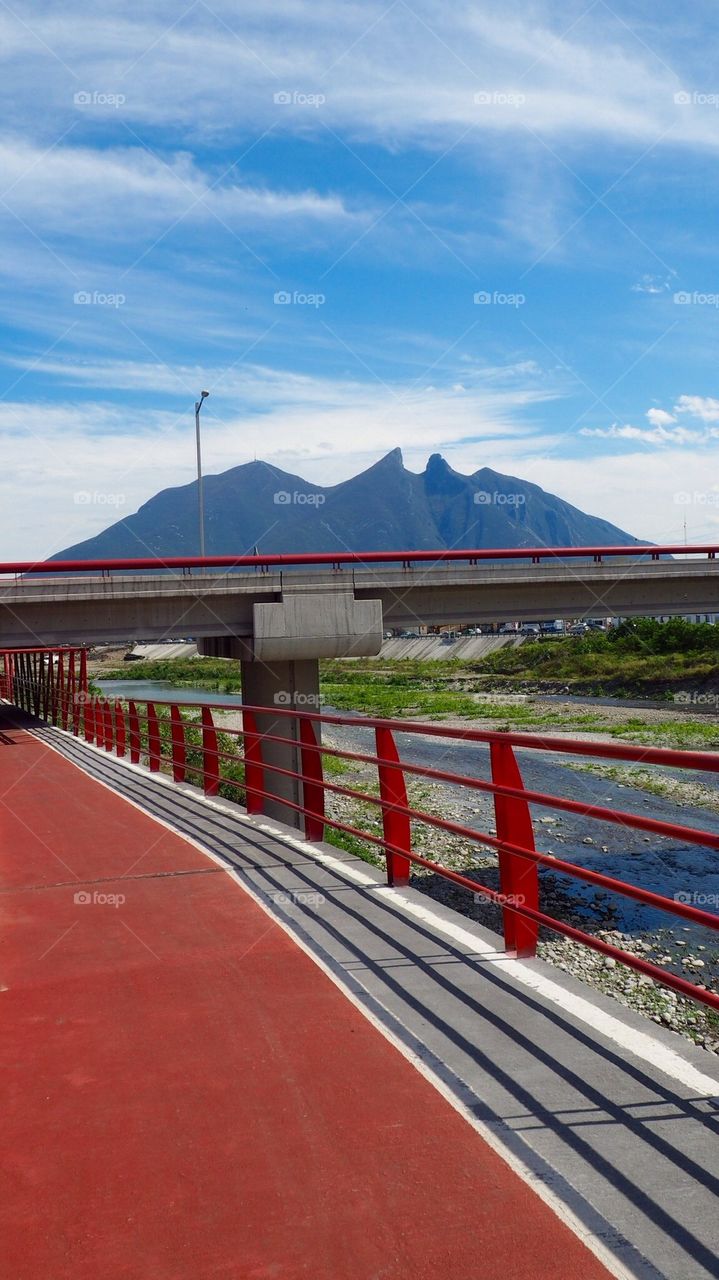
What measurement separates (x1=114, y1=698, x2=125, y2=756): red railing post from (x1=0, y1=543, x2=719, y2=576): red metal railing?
108 inches

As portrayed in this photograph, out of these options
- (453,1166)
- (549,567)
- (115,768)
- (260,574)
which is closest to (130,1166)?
(453,1166)

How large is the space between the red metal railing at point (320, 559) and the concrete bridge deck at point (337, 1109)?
13.3 m

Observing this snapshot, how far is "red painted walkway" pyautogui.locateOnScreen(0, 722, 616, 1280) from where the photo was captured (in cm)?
265

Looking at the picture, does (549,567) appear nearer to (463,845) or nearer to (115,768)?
(463,845)

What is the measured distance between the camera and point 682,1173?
2928 mm

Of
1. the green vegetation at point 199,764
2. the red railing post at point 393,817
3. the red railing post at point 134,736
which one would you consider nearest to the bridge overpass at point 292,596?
the green vegetation at point 199,764

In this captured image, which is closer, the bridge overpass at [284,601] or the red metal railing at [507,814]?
the red metal railing at [507,814]

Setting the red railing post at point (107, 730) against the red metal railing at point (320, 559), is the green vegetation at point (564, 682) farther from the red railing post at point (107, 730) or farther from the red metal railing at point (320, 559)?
the red railing post at point (107, 730)

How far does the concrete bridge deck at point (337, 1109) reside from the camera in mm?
2678

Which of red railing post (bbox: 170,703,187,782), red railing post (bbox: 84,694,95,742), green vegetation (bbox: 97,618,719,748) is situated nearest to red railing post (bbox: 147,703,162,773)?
red railing post (bbox: 170,703,187,782)

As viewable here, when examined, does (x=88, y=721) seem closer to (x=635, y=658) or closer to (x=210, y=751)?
(x=210, y=751)

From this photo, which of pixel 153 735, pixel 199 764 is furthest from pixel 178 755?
pixel 199 764

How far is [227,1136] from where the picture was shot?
10.8 ft

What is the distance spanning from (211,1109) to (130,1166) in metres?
0.41
